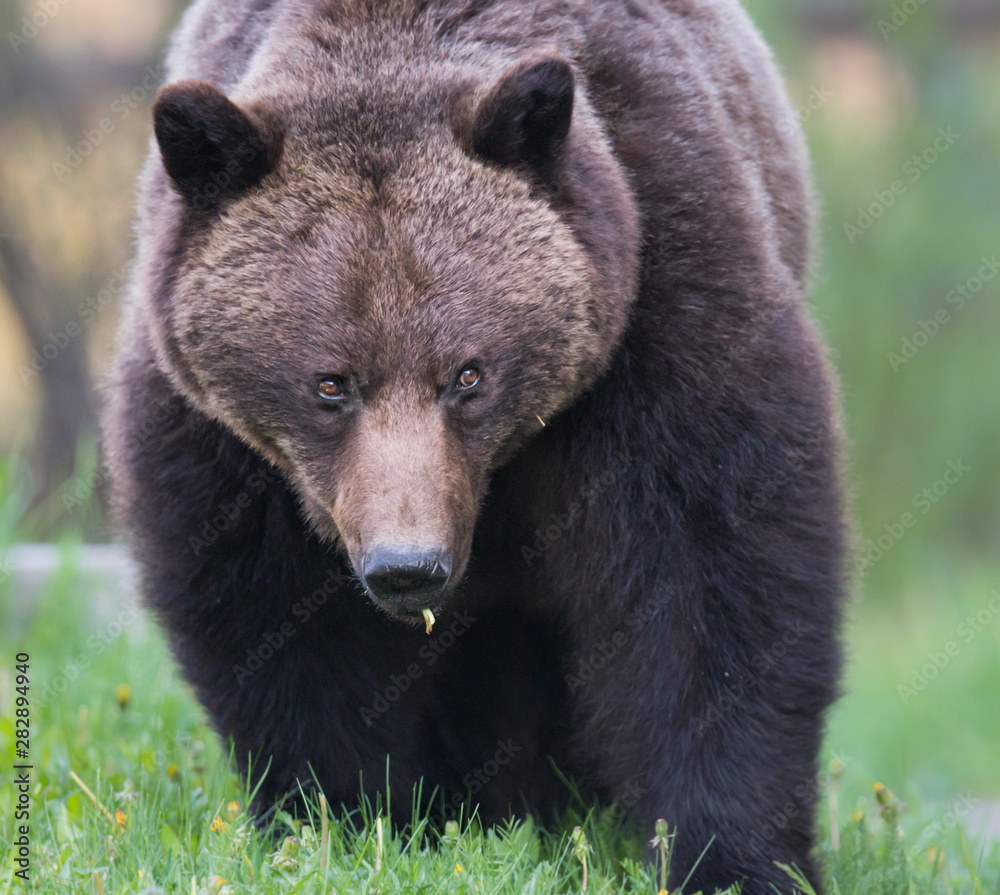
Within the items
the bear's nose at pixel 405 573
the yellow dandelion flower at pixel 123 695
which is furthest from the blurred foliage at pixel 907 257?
the bear's nose at pixel 405 573

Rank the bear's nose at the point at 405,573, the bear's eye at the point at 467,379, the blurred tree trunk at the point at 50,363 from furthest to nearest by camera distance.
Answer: the blurred tree trunk at the point at 50,363 → the bear's eye at the point at 467,379 → the bear's nose at the point at 405,573

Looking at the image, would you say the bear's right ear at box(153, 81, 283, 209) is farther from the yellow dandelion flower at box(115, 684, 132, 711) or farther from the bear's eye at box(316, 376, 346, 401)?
the yellow dandelion flower at box(115, 684, 132, 711)

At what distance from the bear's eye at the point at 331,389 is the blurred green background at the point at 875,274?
20.2ft

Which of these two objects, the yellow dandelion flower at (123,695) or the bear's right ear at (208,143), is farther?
the yellow dandelion flower at (123,695)

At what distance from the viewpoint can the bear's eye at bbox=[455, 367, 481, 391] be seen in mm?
3596

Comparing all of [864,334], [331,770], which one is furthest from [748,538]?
[864,334]

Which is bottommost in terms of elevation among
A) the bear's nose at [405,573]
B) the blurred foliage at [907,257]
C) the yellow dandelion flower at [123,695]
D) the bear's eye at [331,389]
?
the blurred foliage at [907,257]

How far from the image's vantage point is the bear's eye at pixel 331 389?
3574mm

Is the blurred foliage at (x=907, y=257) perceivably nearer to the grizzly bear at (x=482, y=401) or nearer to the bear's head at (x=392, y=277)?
the grizzly bear at (x=482, y=401)

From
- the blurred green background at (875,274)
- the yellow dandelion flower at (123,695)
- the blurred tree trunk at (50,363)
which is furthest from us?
the blurred tree trunk at (50,363)

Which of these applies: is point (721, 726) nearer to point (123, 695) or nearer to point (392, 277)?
point (392, 277)

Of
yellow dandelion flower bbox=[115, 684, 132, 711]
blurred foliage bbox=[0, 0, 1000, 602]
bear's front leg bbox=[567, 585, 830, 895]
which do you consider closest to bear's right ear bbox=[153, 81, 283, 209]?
bear's front leg bbox=[567, 585, 830, 895]

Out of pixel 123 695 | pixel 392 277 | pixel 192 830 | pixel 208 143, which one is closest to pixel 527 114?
pixel 392 277

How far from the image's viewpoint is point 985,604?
1157 centimetres
